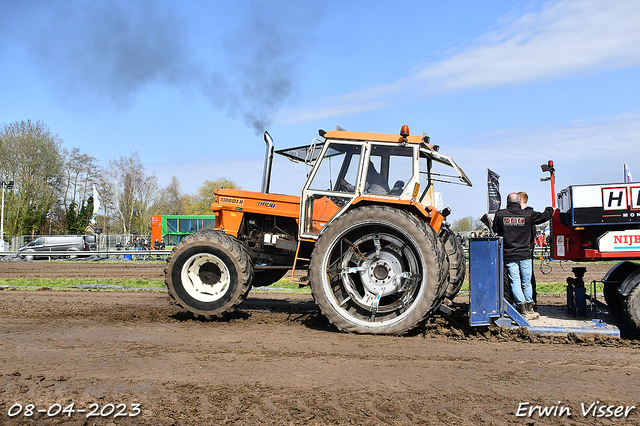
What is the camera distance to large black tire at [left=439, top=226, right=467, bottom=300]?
6383mm

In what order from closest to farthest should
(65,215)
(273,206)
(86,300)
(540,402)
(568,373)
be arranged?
1. (540,402)
2. (568,373)
3. (273,206)
4. (86,300)
5. (65,215)

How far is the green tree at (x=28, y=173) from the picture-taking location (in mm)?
38656

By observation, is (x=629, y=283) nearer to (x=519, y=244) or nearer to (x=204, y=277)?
(x=519, y=244)

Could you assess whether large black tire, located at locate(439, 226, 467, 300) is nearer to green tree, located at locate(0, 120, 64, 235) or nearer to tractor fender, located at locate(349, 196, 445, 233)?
tractor fender, located at locate(349, 196, 445, 233)

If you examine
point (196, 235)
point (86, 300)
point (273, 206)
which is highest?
point (273, 206)

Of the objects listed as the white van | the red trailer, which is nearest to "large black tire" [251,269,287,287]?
the red trailer

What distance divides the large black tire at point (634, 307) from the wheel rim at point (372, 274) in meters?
2.33

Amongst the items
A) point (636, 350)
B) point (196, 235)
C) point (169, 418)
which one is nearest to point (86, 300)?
point (196, 235)

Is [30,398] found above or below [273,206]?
below

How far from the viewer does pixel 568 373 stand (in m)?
4.16

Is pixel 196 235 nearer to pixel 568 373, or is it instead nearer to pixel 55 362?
pixel 55 362

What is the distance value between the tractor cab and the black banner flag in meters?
6.31

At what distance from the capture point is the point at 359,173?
20.0 ft

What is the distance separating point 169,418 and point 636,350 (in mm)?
4705
